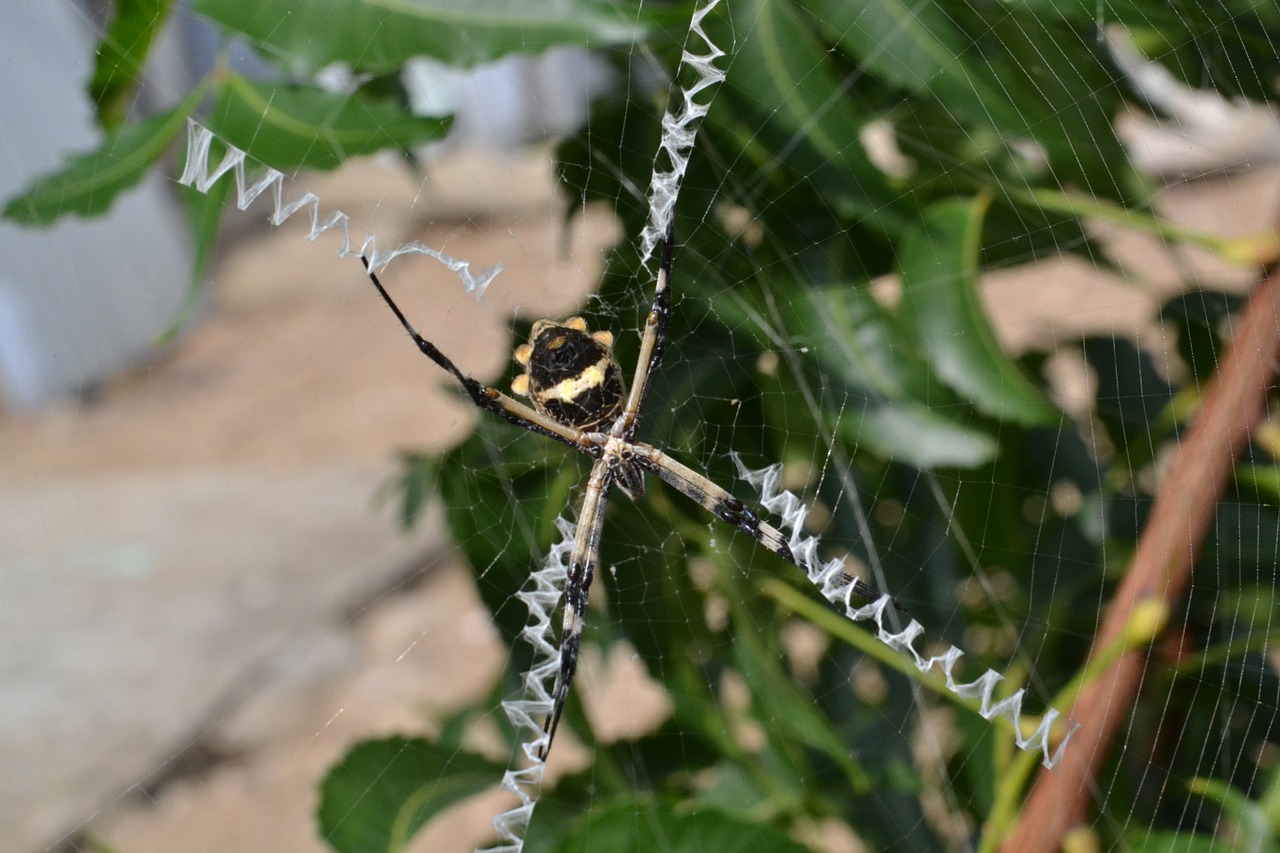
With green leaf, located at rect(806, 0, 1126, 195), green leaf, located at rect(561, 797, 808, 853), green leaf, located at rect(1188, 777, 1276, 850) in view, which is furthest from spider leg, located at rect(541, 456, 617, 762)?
green leaf, located at rect(1188, 777, 1276, 850)

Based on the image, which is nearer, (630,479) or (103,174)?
(103,174)

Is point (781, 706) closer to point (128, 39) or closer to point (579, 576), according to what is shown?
point (579, 576)

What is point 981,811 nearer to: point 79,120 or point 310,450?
point 79,120

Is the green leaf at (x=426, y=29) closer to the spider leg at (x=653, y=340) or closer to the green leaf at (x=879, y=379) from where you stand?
the spider leg at (x=653, y=340)

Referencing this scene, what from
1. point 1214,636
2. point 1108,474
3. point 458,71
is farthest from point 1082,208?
point 458,71

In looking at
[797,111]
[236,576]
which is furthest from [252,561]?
[797,111]

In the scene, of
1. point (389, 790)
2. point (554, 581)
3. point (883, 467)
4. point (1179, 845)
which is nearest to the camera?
point (1179, 845)
